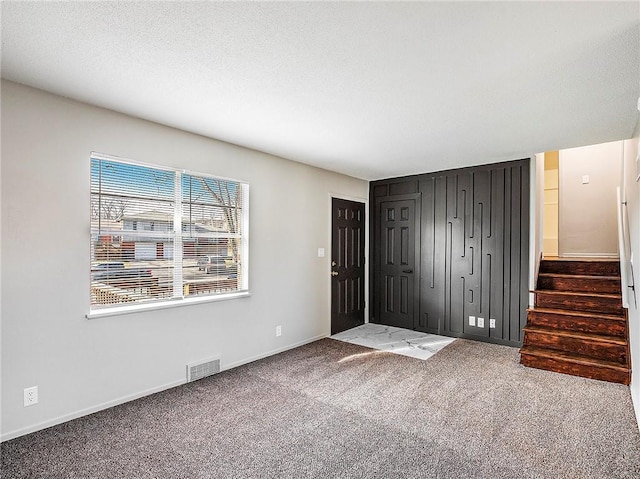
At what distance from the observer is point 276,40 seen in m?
1.83

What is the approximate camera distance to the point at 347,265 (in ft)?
17.5

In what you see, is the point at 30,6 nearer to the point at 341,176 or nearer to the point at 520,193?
the point at 341,176

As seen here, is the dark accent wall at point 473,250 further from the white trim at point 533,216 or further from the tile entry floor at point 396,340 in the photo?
the tile entry floor at point 396,340

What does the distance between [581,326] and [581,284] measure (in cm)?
77

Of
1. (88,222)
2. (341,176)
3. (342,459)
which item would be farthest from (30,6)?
(341,176)

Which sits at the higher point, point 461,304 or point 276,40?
point 276,40

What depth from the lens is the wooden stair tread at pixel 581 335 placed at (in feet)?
11.5

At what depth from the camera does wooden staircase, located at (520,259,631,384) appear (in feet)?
11.2

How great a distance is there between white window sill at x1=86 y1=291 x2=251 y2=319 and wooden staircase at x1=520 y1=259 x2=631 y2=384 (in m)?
3.20

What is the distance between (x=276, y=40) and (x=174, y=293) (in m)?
2.38

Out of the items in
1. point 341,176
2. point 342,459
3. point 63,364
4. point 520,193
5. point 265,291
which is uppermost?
point 341,176

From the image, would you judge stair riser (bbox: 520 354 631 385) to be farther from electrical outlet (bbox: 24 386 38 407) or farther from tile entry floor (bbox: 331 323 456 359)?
electrical outlet (bbox: 24 386 38 407)

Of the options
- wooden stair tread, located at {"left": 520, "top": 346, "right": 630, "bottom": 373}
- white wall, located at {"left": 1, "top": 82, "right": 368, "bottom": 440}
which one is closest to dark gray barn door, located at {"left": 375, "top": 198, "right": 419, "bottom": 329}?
wooden stair tread, located at {"left": 520, "top": 346, "right": 630, "bottom": 373}

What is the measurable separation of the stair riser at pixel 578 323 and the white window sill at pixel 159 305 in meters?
3.34
